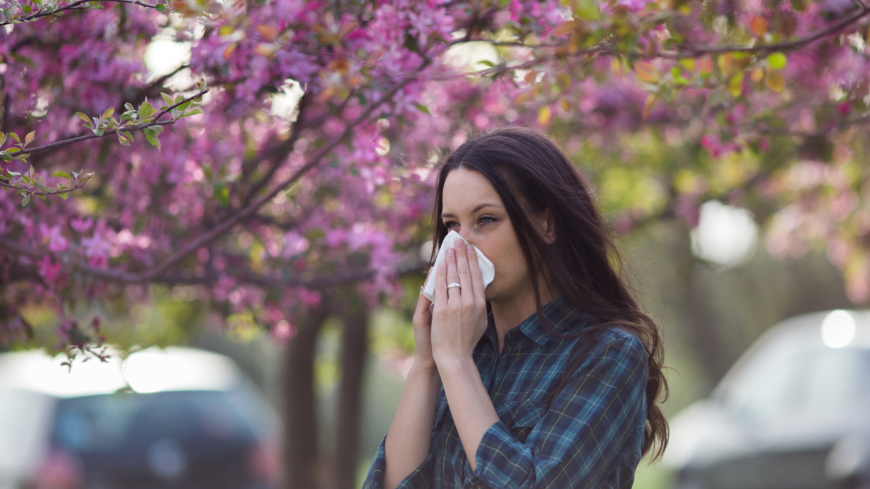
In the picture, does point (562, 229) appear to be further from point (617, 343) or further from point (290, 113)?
point (290, 113)

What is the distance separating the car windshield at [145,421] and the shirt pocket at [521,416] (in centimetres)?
372

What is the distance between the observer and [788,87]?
4.17 meters

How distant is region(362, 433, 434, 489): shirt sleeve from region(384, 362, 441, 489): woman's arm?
13mm

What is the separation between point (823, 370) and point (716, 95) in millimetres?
3845

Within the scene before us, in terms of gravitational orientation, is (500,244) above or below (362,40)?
below

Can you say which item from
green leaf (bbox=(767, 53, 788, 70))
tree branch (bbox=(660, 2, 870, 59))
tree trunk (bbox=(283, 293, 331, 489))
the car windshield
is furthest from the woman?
the car windshield

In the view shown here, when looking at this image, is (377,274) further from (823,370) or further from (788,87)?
(823,370)

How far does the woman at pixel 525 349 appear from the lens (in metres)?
1.72

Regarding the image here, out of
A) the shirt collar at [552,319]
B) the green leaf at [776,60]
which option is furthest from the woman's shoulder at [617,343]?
the green leaf at [776,60]

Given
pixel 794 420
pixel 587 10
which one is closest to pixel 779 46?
pixel 587 10

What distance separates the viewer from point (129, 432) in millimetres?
5234

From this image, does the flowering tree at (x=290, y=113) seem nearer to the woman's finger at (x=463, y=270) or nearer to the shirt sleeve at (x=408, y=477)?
the woman's finger at (x=463, y=270)

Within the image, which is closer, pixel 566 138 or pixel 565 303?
pixel 565 303

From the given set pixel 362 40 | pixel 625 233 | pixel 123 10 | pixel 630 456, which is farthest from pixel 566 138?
pixel 630 456
